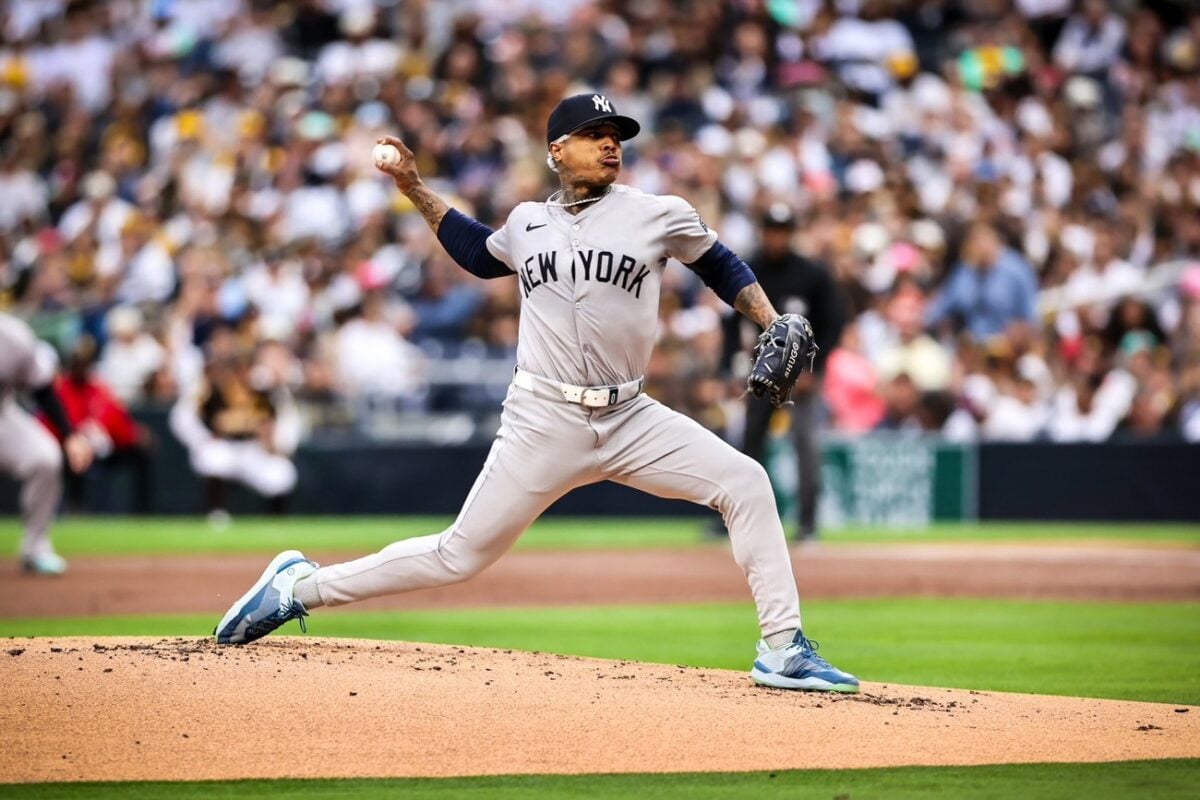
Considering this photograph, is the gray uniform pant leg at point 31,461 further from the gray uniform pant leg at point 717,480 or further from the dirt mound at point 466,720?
the gray uniform pant leg at point 717,480

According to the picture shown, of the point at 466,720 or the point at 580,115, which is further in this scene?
the point at 580,115

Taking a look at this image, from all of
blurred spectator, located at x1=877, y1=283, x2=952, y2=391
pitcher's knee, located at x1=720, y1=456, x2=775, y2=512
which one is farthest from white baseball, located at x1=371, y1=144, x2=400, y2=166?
blurred spectator, located at x1=877, y1=283, x2=952, y2=391

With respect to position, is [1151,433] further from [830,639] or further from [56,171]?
[56,171]

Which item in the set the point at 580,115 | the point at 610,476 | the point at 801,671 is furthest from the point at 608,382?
the point at 801,671

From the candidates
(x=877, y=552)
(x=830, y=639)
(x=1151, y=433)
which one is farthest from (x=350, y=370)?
(x=830, y=639)

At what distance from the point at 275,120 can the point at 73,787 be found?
19090 millimetres

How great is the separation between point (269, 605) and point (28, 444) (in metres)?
6.11

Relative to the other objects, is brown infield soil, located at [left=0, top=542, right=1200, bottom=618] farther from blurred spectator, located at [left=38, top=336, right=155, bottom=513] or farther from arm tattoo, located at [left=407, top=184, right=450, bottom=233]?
blurred spectator, located at [left=38, top=336, right=155, bottom=513]

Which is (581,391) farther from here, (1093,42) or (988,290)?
(1093,42)

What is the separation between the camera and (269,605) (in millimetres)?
6961

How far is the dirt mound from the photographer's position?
545cm

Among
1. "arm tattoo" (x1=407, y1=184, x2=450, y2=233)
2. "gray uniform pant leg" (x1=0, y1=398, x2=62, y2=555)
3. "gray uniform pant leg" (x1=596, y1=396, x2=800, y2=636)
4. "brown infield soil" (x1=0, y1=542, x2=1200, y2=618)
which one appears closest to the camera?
"gray uniform pant leg" (x1=596, y1=396, x2=800, y2=636)

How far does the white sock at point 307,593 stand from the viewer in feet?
22.7

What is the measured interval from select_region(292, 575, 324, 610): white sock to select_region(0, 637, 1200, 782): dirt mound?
202 millimetres
